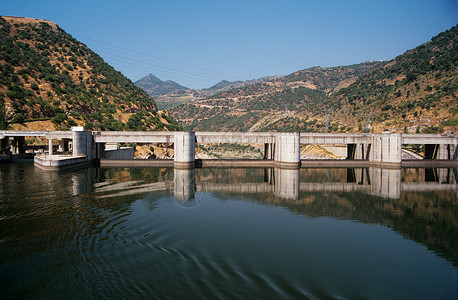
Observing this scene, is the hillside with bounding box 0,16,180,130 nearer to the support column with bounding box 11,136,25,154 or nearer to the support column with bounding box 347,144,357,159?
the support column with bounding box 11,136,25,154

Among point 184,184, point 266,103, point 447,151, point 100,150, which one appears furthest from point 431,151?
point 266,103

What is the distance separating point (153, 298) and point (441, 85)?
7709 centimetres

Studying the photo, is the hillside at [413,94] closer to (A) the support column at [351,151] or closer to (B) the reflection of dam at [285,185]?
(A) the support column at [351,151]

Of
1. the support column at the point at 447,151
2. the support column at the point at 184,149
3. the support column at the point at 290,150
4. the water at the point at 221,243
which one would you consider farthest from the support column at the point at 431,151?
the support column at the point at 184,149

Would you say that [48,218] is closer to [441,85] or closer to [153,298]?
[153,298]

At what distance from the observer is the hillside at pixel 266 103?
384 ft

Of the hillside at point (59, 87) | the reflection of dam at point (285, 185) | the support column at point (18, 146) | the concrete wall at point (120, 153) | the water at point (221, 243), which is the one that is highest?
the hillside at point (59, 87)

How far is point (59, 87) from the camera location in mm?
62844

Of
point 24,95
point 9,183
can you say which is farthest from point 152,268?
point 24,95

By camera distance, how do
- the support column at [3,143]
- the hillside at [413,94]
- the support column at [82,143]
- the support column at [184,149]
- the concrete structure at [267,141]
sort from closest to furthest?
1. the support column at [82,143]
2. the support column at [184,149]
3. the concrete structure at [267,141]
4. the support column at [3,143]
5. the hillside at [413,94]

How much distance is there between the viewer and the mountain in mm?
63500

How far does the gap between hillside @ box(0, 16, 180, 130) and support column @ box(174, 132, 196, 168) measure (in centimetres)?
2470

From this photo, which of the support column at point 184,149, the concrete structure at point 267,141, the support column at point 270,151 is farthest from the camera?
the support column at point 270,151

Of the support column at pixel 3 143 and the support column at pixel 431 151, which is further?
the support column at pixel 431 151
